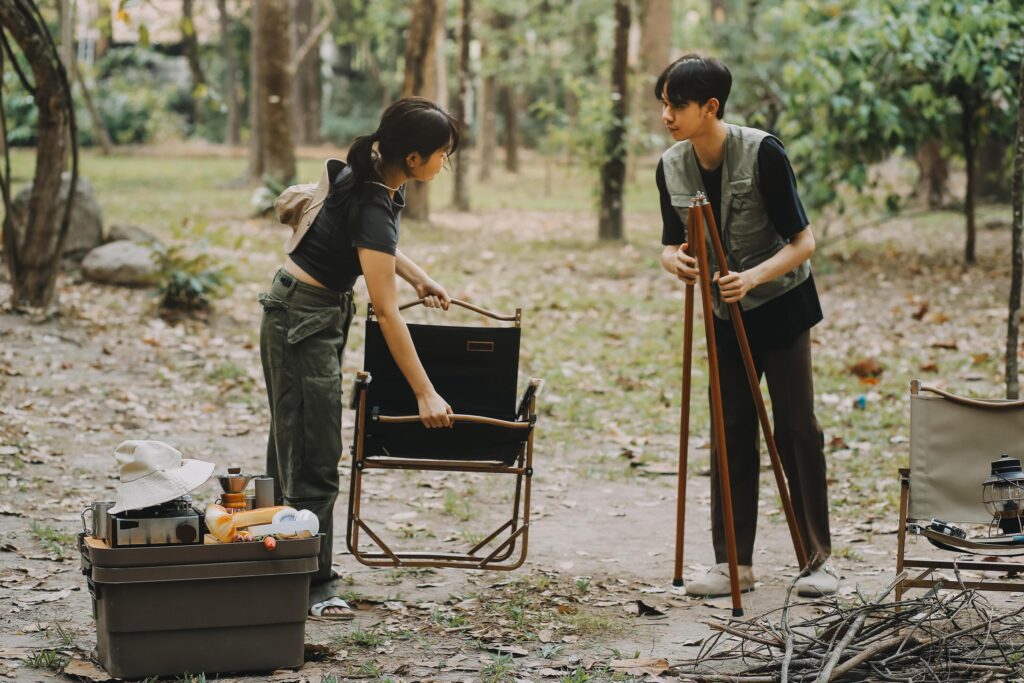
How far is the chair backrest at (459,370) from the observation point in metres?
4.79

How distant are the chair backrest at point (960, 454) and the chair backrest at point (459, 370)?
155cm

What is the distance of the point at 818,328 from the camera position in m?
10.7

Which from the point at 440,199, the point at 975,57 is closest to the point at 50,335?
the point at 975,57

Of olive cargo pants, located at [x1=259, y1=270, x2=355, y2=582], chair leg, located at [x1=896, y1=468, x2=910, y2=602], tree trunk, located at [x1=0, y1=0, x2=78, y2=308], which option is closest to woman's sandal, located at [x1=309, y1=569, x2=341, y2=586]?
olive cargo pants, located at [x1=259, y1=270, x2=355, y2=582]

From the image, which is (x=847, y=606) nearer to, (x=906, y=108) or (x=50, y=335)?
(x=50, y=335)

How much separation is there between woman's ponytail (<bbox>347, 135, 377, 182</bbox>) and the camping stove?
1287mm

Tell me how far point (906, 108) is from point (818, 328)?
2949 mm

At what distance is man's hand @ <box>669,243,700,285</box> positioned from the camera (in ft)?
14.5

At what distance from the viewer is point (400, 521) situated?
6086mm

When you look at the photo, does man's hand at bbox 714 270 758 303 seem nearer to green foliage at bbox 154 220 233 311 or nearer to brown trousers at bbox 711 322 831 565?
brown trousers at bbox 711 322 831 565

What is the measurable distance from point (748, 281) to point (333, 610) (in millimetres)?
1986

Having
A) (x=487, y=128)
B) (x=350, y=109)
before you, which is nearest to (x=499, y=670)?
(x=487, y=128)

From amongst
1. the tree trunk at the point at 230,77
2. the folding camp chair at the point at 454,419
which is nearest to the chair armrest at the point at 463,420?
the folding camp chair at the point at 454,419

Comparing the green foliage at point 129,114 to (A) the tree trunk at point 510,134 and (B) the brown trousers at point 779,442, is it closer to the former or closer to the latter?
(A) the tree trunk at point 510,134
